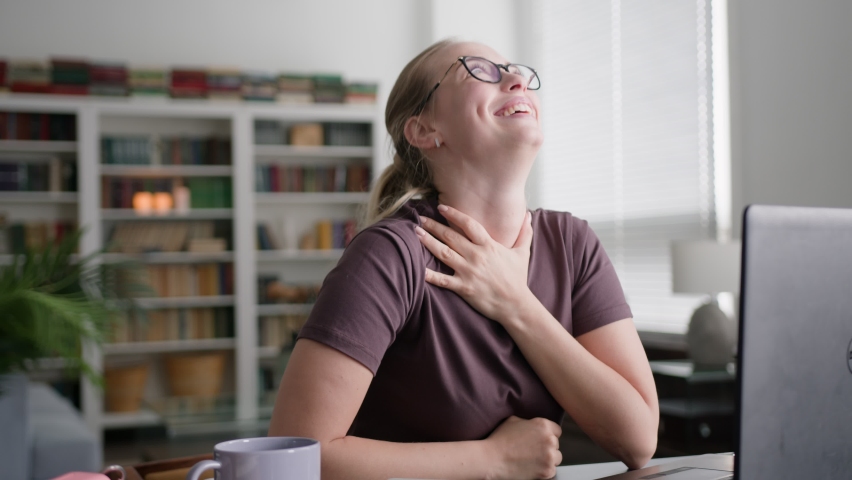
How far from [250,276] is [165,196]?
782 millimetres

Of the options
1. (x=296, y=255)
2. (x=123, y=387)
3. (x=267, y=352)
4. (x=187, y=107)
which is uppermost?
(x=187, y=107)

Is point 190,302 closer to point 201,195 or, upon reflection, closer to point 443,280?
point 201,195

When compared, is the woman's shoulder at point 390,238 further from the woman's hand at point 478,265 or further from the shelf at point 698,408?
the shelf at point 698,408

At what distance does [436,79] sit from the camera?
4.41ft

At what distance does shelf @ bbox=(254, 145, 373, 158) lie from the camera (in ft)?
18.6

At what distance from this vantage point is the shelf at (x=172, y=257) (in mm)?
5465

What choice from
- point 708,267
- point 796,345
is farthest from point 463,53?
point 708,267

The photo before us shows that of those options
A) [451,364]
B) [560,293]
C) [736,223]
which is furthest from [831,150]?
[451,364]

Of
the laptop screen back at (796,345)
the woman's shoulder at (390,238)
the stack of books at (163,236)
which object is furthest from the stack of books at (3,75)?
the laptop screen back at (796,345)

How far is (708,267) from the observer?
3244mm

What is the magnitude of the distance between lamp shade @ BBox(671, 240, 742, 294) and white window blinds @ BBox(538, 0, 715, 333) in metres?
0.82

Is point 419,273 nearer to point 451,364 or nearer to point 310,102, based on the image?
point 451,364

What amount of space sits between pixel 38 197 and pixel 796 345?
536 cm

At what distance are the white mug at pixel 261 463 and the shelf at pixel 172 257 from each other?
16.4 ft
